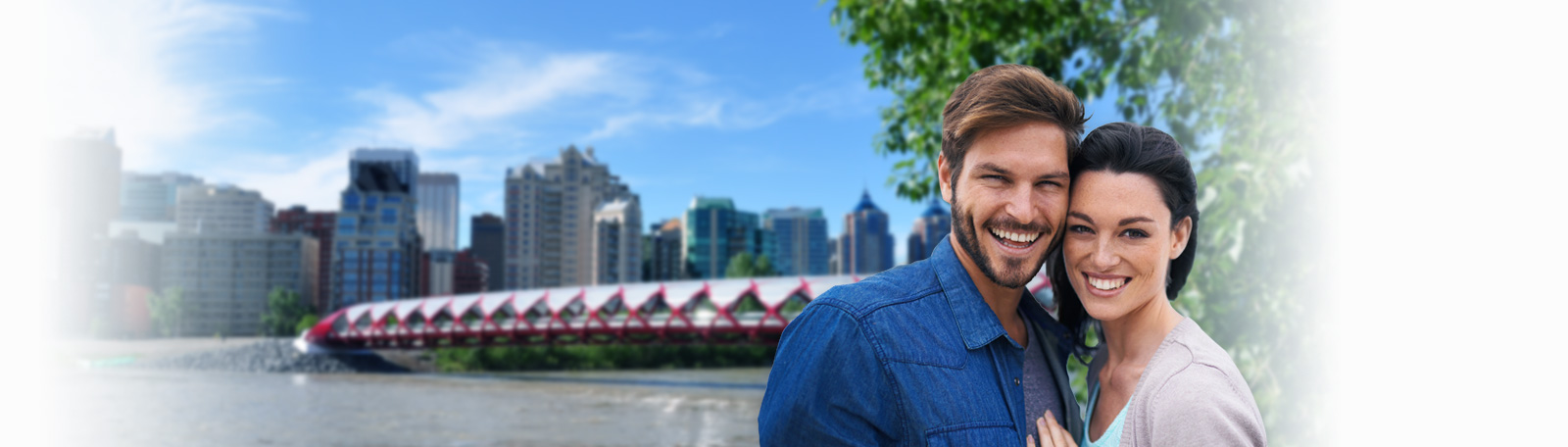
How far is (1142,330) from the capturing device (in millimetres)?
1937

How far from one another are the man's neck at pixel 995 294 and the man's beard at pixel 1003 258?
1.4 inches

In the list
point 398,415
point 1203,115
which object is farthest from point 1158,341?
point 398,415

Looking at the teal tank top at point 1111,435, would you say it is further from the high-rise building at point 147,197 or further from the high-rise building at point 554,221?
the high-rise building at point 147,197

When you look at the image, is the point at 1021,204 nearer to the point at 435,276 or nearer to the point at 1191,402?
the point at 1191,402

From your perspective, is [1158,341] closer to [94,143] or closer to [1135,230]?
[1135,230]

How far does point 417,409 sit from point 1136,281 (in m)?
29.2

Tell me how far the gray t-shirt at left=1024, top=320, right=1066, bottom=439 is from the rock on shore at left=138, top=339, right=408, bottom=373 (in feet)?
161

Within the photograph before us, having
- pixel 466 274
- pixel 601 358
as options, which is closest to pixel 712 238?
pixel 466 274

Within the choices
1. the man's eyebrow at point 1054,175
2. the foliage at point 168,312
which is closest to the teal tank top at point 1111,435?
the man's eyebrow at point 1054,175

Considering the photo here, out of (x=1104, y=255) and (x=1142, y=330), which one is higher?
(x=1104, y=255)

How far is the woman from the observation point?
1692 mm

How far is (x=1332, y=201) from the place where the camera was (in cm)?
342

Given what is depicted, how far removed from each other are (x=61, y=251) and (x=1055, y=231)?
8368cm

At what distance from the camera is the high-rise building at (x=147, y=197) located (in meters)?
136
